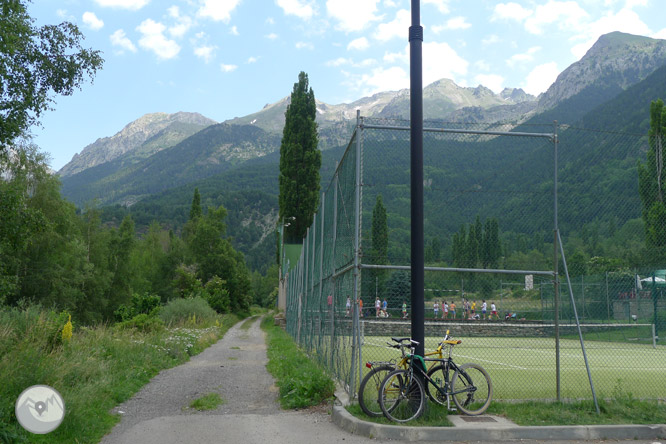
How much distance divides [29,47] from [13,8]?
67.4 inches

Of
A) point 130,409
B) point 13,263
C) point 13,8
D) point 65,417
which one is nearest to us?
point 65,417

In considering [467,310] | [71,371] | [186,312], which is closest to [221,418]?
[71,371]

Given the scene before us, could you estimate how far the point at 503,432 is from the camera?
6562mm

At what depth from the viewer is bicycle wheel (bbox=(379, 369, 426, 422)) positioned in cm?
707

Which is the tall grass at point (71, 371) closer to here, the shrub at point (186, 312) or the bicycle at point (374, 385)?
the bicycle at point (374, 385)

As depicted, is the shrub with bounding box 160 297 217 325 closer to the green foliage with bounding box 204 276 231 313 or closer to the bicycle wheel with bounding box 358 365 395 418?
the green foliage with bounding box 204 276 231 313

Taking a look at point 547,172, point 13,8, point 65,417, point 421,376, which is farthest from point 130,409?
point 13,8

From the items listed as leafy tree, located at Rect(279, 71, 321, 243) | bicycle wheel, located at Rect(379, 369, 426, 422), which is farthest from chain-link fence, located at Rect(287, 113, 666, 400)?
leafy tree, located at Rect(279, 71, 321, 243)

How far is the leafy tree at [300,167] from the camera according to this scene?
2034 inches

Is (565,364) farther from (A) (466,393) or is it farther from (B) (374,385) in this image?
(B) (374,385)

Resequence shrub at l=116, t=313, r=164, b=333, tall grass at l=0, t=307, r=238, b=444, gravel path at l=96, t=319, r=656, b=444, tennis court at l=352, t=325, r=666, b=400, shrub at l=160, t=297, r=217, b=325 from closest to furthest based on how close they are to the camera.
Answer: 1. tall grass at l=0, t=307, r=238, b=444
2. gravel path at l=96, t=319, r=656, b=444
3. tennis court at l=352, t=325, r=666, b=400
4. shrub at l=116, t=313, r=164, b=333
5. shrub at l=160, t=297, r=217, b=325

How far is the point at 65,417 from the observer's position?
6.56m

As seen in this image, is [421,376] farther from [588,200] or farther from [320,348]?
[320,348]

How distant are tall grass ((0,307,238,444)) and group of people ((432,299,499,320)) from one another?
5430 millimetres
